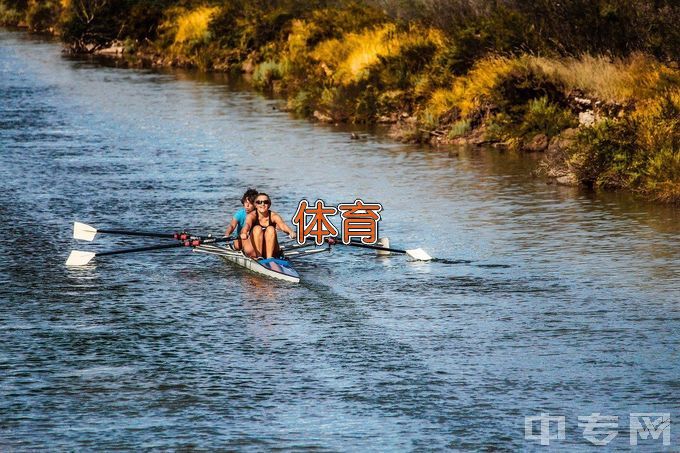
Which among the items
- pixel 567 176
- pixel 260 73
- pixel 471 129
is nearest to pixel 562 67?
pixel 471 129

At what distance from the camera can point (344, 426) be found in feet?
41.1

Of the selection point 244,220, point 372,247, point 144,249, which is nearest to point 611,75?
point 372,247

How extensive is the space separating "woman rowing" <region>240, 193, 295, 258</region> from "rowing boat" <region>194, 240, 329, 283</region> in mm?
153

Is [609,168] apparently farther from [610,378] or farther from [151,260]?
[610,378]

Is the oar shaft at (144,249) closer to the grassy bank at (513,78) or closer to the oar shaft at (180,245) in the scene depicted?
the oar shaft at (180,245)

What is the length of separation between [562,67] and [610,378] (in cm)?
1771

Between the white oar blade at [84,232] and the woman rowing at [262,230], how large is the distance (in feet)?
8.90

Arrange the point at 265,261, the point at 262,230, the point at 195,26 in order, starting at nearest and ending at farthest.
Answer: the point at 265,261
the point at 262,230
the point at 195,26

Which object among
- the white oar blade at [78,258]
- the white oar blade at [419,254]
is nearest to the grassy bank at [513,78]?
the white oar blade at [419,254]

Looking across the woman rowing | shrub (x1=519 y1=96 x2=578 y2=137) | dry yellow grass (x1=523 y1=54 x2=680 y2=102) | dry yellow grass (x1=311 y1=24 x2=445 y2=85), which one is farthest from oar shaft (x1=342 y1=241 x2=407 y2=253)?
dry yellow grass (x1=311 y1=24 x2=445 y2=85)

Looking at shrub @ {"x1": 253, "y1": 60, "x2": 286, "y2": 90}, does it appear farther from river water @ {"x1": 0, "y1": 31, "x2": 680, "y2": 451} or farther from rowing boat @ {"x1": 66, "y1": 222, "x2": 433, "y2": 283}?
rowing boat @ {"x1": 66, "y1": 222, "x2": 433, "y2": 283}

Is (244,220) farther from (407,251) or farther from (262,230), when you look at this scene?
(407,251)

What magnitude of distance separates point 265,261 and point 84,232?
3.43 meters

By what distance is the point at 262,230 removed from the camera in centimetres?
1950
